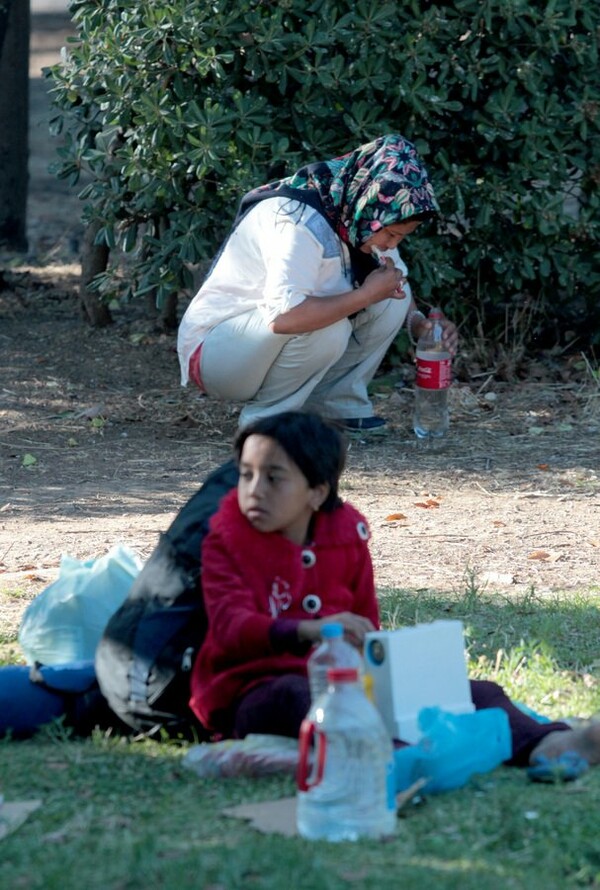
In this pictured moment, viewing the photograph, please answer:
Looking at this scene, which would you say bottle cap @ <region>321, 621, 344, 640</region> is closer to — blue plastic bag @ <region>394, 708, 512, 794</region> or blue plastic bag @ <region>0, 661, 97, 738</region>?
blue plastic bag @ <region>394, 708, 512, 794</region>

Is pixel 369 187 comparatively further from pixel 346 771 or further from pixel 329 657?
pixel 346 771

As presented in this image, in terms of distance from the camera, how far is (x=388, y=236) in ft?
17.8

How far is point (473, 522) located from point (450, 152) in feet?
7.54

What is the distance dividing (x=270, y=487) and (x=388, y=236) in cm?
257

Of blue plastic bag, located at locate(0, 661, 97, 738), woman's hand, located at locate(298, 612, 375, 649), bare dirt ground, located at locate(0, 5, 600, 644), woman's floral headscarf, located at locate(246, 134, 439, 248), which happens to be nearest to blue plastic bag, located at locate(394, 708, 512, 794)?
woman's hand, located at locate(298, 612, 375, 649)

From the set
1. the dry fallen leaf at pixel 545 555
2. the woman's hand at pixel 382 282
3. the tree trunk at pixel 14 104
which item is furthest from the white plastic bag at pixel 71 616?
the tree trunk at pixel 14 104

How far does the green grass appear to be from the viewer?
244cm

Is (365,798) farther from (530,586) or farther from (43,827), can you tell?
(530,586)

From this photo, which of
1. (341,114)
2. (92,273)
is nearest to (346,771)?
(341,114)

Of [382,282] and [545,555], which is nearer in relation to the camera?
[545,555]

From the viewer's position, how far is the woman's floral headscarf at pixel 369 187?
→ 208 inches

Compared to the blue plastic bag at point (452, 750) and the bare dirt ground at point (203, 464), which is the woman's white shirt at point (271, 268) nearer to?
the bare dirt ground at point (203, 464)

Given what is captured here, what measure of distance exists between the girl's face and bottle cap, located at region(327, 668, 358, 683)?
0.52 meters

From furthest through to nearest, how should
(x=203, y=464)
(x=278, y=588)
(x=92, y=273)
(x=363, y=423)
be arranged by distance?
(x=92, y=273), (x=363, y=423), (x=203, y=464), (x=278, y=588)
